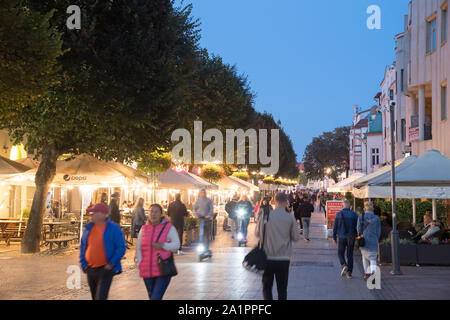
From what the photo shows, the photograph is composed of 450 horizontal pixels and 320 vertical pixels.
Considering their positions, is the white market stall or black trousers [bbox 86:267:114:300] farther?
the white market stall

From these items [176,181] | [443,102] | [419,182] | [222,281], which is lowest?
[222,281]

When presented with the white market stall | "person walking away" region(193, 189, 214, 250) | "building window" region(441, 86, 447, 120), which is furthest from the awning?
"building window" region(441, 86, 447, 120)

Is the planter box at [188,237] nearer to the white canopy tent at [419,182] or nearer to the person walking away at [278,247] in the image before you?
the white canopy tent at [419,182]

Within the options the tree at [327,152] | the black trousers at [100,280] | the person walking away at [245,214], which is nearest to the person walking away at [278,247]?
the black trousers at [100,280]

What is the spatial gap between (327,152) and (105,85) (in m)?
95.4

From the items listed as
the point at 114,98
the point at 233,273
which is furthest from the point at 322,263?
the point at 114,98

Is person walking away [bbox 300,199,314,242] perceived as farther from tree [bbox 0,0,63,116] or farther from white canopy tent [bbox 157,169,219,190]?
tree [bbox 0,0,63,116]

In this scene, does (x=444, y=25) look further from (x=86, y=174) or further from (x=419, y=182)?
(x=86, y=174)

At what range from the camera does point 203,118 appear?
38.2 m

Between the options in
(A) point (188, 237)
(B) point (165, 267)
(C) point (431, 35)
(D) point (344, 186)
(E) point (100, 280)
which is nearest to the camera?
(E) point (100, 280)

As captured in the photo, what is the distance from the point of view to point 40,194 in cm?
2041

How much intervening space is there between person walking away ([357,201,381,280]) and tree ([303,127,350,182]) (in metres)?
97.8

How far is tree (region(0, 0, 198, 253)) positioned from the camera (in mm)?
18344

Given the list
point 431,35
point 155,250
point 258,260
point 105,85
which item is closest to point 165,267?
point 155,250
